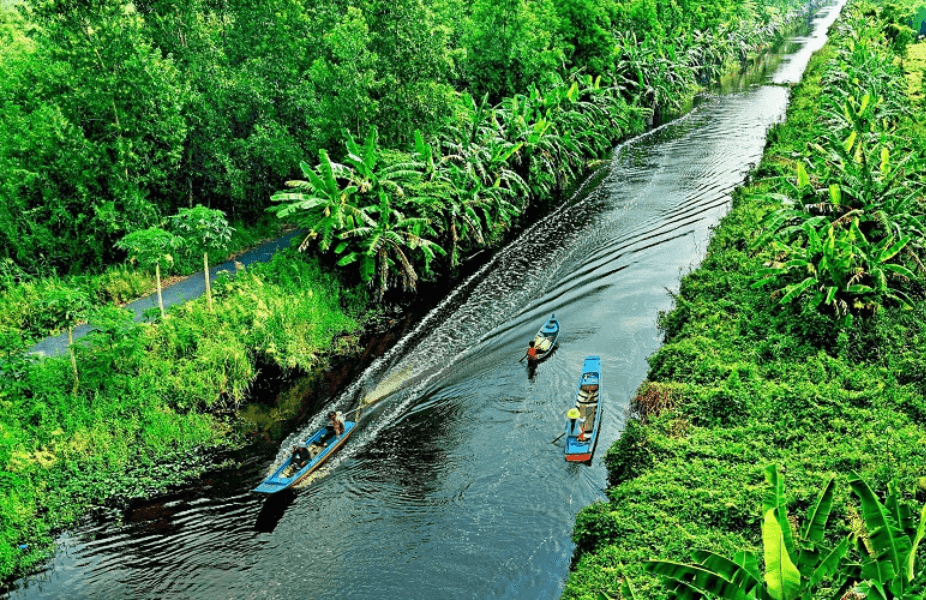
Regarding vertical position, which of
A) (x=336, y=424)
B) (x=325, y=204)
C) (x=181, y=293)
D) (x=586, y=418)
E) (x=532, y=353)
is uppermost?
(x=325, y=204)

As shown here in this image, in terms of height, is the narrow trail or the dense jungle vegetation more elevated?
the narrow trail

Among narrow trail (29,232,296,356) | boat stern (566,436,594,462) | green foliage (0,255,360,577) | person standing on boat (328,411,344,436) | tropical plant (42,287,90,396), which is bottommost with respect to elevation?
boat stern (566,436,594,462)

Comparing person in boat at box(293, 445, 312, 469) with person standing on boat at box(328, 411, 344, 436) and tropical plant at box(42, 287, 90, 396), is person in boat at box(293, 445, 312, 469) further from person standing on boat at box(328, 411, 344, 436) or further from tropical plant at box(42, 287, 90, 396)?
tropical plant at box(42, 287, 90, 396)

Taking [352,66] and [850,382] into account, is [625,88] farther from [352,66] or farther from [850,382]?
[850,382]

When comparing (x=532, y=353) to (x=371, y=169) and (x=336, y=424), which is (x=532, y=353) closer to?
(x=336, y=424)

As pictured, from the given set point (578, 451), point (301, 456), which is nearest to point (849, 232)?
point (578, 451)

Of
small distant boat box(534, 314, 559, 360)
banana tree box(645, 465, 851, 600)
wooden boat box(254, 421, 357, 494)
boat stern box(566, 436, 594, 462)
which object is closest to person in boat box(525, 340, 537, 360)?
small distant boat box(534, 314, 559, 360)

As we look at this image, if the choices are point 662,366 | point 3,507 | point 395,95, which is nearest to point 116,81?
point 395,95
